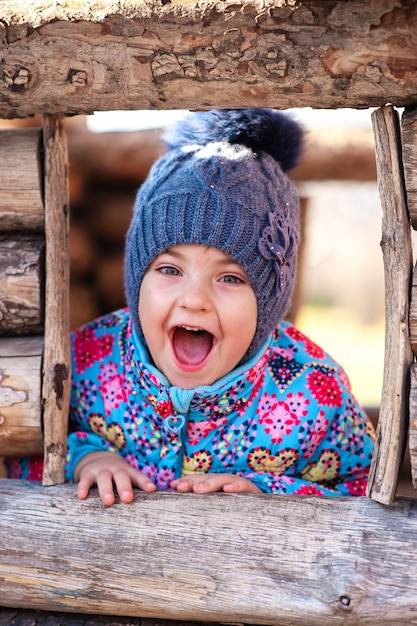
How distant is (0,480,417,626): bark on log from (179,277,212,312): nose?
599 mm

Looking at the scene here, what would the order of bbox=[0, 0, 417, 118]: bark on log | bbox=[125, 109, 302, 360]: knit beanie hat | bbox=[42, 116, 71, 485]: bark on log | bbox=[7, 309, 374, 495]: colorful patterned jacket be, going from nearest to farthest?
bbox=[0, 0, 417, 118]: bark on log, bbox=[42, 116, 71, 485]: bark on log, bbox=[125, 109, 302, 360]: knit beanie hat, bbox=[7, 309, 374, 495]: colorful patterned jacket

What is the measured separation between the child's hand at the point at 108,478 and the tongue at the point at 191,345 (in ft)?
1.36

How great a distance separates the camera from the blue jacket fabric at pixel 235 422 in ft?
9.16

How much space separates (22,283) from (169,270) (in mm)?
492

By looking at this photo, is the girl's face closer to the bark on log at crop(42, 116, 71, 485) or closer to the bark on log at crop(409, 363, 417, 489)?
the bark on log at crop(42, 116, 71, 485)

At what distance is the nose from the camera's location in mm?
2570

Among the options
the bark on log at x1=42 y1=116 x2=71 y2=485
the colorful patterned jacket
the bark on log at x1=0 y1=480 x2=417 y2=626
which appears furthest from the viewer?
the colorful patterned jacket

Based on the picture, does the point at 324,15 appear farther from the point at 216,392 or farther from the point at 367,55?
the point at 216,392

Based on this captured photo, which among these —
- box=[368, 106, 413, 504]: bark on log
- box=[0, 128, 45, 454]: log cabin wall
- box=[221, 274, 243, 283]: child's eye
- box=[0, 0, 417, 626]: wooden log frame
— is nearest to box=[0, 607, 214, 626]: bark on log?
box=[0, 0, 417, 626]: wooden log frame

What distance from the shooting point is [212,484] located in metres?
2.45

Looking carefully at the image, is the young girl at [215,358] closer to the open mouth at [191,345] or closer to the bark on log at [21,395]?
the open mouth at [191,345]

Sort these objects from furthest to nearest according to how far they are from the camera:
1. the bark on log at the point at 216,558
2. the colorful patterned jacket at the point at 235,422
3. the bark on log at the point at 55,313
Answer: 1. the colorful patterned jacket at the point at 235,422
2. the bark on log at the point at 55,313
3. the bark on log at the point at 216,558

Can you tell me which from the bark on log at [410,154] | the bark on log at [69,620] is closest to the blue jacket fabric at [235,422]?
the bark on log at [69,620]

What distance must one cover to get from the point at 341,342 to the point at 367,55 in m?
12.8
